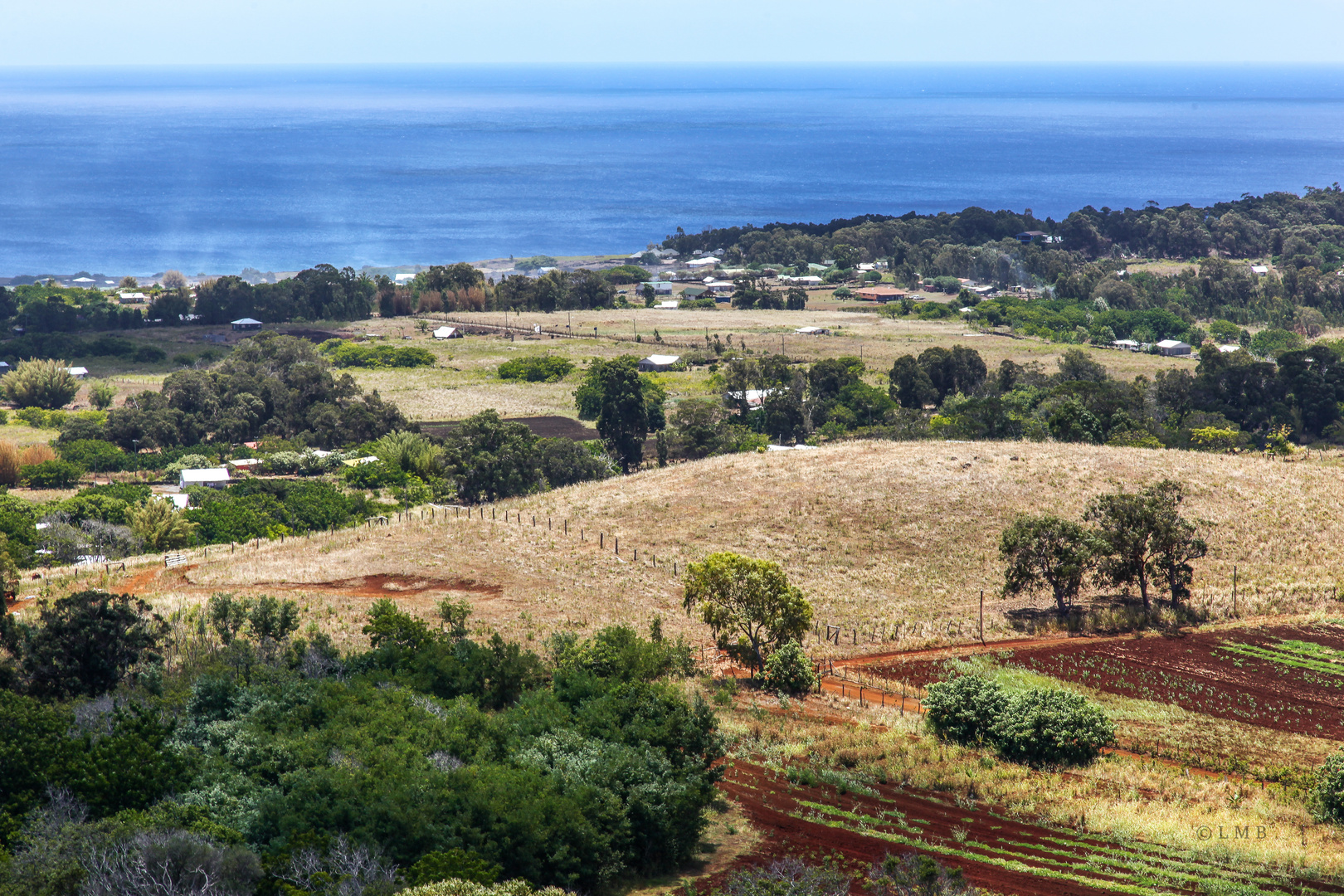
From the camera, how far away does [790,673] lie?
30875 millimetres

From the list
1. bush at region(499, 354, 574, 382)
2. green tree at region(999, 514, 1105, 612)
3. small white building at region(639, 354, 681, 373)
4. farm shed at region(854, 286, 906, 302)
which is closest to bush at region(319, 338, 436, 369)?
bush at region(499, 354, 574, 382)

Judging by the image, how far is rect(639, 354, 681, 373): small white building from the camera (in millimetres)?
94125

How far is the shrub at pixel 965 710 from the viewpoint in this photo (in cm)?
2719

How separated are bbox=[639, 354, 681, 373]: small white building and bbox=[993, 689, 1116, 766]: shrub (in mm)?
68253

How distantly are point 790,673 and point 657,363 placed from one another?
65.0 meters

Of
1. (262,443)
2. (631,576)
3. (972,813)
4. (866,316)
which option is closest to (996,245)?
(866,316)

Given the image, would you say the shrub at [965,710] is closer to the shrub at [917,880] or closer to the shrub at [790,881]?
the shrub at [917,880]

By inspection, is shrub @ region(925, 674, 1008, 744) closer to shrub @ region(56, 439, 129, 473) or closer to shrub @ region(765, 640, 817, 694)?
shrub @ region(765, 640, 817, 694)

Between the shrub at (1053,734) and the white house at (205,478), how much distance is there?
4769 cm

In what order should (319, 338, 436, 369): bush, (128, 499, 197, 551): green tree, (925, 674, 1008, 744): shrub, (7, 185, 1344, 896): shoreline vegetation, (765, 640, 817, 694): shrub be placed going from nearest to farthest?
(7, 185, 1344, 896): shoreline vegetation → (925, 674, 1008, 744): shrub → (765, 640, 817, 694): shrub → (128, 499, 197, 551): green tree → (319, 338, 436, 369): bush

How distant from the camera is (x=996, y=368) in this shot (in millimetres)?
88312

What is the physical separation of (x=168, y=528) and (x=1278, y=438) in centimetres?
6140

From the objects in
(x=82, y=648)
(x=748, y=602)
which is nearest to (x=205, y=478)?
(x=82, y=648)

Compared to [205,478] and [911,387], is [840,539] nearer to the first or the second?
[205,478]
